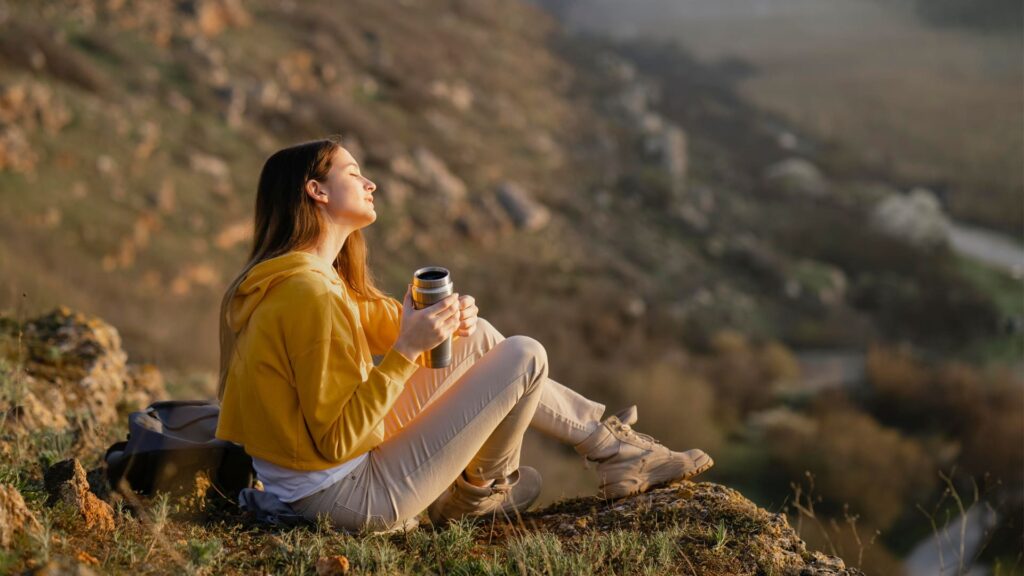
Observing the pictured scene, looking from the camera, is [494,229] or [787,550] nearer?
[787,550]

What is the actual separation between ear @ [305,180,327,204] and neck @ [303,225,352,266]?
0.34 ft

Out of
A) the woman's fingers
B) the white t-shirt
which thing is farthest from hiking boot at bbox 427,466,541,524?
the woman's fingers

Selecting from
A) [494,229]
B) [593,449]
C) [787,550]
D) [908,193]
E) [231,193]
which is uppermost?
[593,449]

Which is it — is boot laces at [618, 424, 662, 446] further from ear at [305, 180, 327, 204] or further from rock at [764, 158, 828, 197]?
rock at [764, 158, 828, 197]

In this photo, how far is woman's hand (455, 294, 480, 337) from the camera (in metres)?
3.13

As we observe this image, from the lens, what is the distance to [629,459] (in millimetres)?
3666

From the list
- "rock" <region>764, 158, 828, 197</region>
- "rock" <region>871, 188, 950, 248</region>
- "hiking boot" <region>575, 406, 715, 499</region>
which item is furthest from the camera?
"rock" <region>764, 158, 828, 197</region>

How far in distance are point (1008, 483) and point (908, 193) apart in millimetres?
15907

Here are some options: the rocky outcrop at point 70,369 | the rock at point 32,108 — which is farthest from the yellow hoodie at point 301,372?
the rock at point 32,108

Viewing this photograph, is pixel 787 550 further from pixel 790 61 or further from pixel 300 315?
pixel 790 61

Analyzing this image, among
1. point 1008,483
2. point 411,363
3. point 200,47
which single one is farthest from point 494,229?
point 411,363

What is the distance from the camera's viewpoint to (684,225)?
20.2m

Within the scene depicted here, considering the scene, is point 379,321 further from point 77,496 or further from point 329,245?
point 77,496

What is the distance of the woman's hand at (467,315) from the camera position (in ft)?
10.3
